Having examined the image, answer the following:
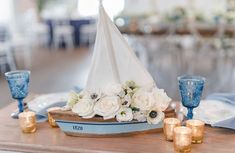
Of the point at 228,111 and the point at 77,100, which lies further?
the point at 228,111

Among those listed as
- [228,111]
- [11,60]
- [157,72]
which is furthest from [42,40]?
[228,111]

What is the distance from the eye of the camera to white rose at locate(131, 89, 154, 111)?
49.3 inches

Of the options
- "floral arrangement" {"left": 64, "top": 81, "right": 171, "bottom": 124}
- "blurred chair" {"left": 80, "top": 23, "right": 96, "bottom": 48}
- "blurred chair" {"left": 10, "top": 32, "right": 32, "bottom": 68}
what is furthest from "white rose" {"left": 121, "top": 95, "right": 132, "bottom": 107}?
"blurred chair" {"left": 80, "top": 23, "right": 96, "bottom": 48}

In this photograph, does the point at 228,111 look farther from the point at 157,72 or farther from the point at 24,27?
the point at 24,27

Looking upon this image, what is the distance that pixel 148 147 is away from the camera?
1.22 metres

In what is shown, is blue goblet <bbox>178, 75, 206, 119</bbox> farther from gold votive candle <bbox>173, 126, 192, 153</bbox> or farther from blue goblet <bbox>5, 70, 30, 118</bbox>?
blue goblet <bbox>5, 70, 30, 118</bbox>

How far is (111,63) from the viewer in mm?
1334

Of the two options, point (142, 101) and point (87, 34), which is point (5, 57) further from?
point (142, 101)

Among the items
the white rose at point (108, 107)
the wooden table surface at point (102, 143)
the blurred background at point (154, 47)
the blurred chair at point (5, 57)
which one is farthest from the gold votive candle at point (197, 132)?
the blurred chair at point (5, 57)

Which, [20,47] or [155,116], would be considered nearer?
[155,116]

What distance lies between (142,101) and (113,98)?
3.9 inches

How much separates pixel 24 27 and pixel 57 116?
7.38m

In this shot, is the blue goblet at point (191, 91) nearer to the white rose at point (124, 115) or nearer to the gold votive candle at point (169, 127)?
the gold votive candle at point (169, 127)

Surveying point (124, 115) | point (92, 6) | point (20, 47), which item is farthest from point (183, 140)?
point (92, 6)
